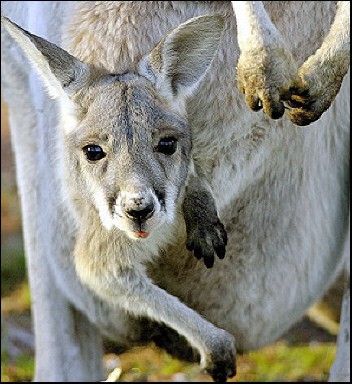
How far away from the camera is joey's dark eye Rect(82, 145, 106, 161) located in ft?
11.4

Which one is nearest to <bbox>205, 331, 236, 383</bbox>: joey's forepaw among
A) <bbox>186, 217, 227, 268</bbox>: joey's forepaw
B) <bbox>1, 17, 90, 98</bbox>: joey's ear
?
<bbox>186, 217, 227, 268</bbox>: joey's forepaw

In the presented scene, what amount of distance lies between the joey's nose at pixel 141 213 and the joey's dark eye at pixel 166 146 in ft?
0.77

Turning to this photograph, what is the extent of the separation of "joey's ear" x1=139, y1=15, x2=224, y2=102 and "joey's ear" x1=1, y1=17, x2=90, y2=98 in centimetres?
19

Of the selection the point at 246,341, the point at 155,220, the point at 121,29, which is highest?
the point at 121,29

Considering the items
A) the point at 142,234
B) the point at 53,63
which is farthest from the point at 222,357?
the point at 53,63

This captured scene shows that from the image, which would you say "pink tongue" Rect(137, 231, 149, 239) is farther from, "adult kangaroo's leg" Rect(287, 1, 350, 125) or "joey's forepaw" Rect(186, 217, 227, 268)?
"adult kangaroo's leg" Rect(287, 1, 350, 125)

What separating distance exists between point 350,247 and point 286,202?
17.0 inches

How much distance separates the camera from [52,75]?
11.8 ft

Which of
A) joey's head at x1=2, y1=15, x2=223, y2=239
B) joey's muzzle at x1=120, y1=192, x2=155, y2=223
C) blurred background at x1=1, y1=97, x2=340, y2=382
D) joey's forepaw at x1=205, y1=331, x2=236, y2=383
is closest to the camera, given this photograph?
joey's muzzle at x1=120, y1=192, x2=155, y2=223

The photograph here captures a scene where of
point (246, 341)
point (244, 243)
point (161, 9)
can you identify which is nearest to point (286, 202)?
point (244, 243)

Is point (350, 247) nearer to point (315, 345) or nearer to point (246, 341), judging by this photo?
point (246, 341)

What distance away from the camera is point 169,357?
4.91 meters

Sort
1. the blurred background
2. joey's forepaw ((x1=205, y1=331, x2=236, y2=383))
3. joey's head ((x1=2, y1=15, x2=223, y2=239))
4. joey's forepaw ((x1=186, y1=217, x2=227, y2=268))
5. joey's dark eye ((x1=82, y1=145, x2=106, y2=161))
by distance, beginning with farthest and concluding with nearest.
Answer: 1. the blurred background
2. joey's forepaw ((x1=205, y1=331, x2=236, y2=383))
3. joey's forepaw ((x1=186, y1=217, x2=227, y2=268))
4. joey's dark eye ((x1=82, y1=145, x2=106, y2=161))
5. joey's head ((x1=2, y1=15, x2=223, y2=239))

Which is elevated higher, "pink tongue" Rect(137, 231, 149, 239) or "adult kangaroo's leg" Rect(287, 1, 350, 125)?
"adult kangaroo's leg" Rect(287, 1, 350, 125)
